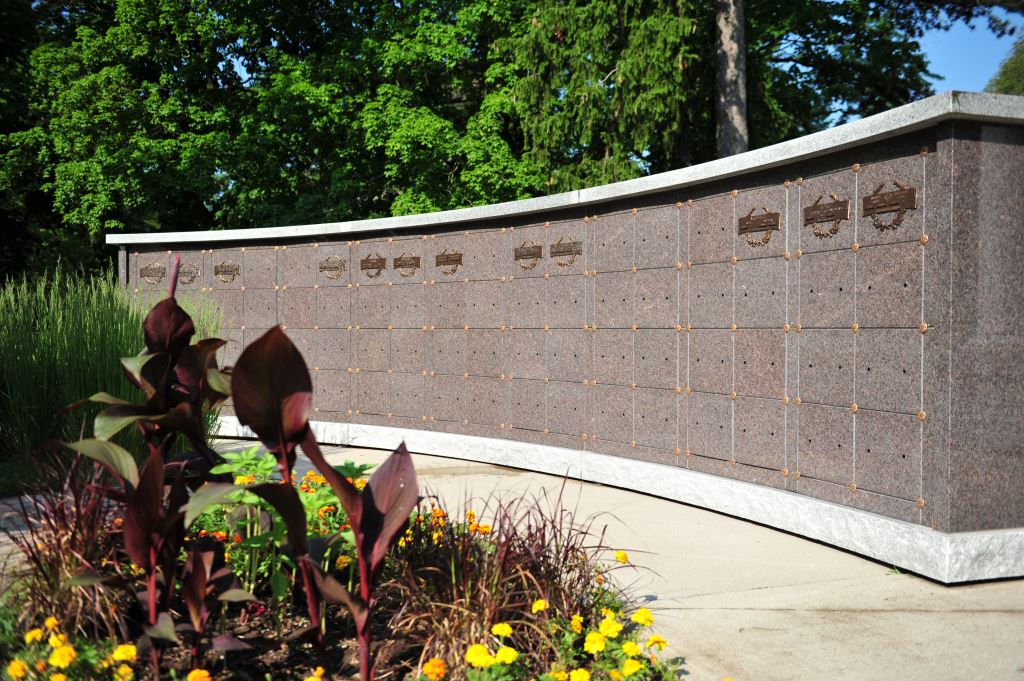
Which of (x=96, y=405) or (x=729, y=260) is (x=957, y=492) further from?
(x=96, y=405)

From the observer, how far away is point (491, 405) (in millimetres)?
8930

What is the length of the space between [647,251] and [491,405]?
2457 millimetres

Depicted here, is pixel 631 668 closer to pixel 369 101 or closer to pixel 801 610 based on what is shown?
pixel 801 610

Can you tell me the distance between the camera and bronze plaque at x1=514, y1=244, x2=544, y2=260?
27.7 ft

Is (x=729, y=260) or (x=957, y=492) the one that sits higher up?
(x=729, y=260)

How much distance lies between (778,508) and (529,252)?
3.61 metres

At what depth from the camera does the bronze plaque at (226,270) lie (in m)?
11.0

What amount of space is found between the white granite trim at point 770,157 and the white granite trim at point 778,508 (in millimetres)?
2166

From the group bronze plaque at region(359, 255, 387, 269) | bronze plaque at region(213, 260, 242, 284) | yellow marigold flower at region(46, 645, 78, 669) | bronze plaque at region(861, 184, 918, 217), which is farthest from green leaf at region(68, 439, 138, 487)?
bronze plaque at region(213, 260, 242, 284)

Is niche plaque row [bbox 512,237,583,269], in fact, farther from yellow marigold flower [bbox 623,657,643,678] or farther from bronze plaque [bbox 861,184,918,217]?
yellow marigold flower [bbox 623,657,643,678]

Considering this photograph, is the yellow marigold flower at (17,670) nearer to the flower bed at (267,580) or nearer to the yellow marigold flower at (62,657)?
the flower bed at (267,580)

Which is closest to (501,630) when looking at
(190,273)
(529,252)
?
(529,252)

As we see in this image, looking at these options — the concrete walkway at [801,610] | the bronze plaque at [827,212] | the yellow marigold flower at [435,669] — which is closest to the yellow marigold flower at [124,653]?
the yellow marigold flower at [435,669]

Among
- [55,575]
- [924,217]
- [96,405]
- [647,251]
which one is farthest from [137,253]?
[924,217]
